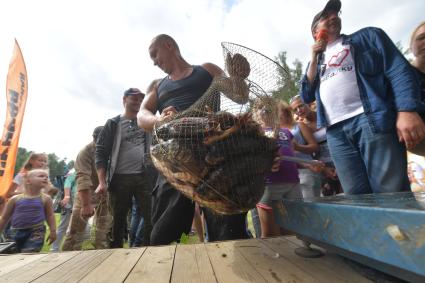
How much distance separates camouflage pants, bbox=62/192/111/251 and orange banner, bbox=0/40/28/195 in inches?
124

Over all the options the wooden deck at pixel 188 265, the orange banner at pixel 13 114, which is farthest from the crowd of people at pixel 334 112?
the orange banner at pixel 13 114

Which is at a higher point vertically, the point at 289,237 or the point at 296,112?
the point at 296,112

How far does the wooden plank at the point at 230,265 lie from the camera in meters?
1.09

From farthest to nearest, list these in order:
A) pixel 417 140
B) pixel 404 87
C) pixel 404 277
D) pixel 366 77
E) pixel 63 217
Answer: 1. pixel 63 217
2. pixel 366 77
3. pixel 404 87
4. pixel 417 140
5. pixel 404 277

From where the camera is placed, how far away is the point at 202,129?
110 cm

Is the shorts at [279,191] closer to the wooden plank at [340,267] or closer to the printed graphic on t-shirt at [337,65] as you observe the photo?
the printed graphic on t-shirt at [337,65]

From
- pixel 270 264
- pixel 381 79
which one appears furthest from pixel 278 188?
pixel 270 264

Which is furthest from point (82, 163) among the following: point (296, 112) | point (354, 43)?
point (354, 43)

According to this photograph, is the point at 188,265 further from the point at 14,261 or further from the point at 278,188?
the point at 278,188

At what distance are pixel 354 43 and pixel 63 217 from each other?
5500 mm

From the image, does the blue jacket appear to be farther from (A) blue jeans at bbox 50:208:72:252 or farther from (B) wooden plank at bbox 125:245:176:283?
(A) blue jeans at bbox 50:208:72:252

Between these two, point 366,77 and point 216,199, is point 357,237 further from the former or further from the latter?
point 366,77

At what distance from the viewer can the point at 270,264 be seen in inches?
49.2

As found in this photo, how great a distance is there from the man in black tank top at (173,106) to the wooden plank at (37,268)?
0.60 m
